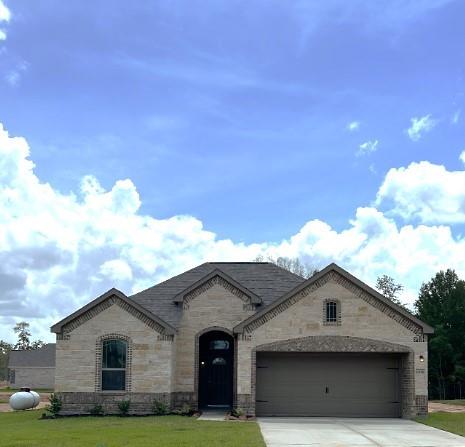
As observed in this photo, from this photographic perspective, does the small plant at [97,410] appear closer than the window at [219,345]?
Yes

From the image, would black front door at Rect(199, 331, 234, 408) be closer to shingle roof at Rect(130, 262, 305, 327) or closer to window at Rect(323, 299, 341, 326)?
shingle roof at Rect(130, 262, 305, 327)

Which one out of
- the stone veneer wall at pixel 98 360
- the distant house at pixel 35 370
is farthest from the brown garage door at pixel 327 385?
the distant house at pixel 35 370

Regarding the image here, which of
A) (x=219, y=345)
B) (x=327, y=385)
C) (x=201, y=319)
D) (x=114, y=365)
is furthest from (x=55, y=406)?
(x=327, y=385)

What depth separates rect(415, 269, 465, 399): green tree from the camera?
5447 centimetres

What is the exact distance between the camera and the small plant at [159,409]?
25062 mm

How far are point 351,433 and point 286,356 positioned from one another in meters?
6.62

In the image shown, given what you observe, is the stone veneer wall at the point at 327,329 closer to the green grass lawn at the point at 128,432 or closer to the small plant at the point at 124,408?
the green grass lawn at the point at 128,432

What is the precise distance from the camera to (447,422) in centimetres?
2247

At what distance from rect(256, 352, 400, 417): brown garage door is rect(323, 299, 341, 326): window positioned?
1.52m

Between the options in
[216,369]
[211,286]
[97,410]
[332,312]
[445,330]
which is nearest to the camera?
[332,312]

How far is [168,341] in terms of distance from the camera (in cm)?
2567

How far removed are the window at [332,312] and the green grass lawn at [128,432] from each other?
5185mm

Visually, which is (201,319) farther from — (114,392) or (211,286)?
(114,392)

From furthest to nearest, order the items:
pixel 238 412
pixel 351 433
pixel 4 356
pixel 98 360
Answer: pixel 4 356 < pixel 98 360 < pixel 238 412 < pixel 351 433
